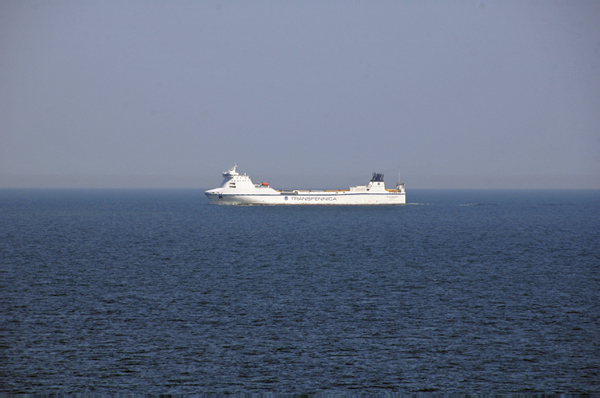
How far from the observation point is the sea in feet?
65.7

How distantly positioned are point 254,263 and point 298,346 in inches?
967

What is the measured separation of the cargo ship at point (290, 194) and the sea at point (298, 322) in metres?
71.0

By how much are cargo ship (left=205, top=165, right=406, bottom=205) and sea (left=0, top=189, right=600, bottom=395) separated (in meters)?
71.0

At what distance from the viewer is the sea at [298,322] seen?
20.0 metres

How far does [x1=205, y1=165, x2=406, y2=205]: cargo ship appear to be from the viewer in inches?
5015

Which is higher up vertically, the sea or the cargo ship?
the cargo ship

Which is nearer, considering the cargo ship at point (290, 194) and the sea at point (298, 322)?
the sea at point (298, 322)

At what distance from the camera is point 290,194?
438 feet

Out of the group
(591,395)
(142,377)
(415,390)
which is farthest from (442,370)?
(142,377)

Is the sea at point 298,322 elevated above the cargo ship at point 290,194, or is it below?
below

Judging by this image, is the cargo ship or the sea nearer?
the sea

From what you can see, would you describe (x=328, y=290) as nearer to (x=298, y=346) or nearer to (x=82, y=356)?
(x=298, y=346)

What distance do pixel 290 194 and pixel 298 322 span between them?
107 metres

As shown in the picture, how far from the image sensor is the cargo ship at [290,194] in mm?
127375
